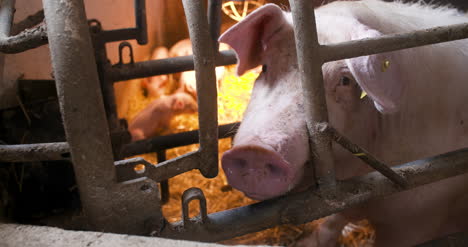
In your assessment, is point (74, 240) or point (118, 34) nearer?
point (74, 240)

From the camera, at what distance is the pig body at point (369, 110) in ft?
4.99

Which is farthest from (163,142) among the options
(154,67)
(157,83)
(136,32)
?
(157,83)

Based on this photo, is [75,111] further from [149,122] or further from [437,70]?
[149,122]

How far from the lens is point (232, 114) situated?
4.38 m

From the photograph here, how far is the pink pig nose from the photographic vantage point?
57.5 inches

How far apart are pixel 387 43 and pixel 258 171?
24.2 inches

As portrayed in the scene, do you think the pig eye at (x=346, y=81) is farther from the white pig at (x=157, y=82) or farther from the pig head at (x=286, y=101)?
the white pig at (x=157, y=82)

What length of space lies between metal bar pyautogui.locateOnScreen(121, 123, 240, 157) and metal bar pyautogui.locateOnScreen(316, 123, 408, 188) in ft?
4.15

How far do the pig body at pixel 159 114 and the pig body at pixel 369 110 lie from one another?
2.01 m

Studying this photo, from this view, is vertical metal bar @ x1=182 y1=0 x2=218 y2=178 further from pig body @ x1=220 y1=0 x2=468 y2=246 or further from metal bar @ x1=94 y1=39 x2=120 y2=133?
metal bar @ x1=94 y1=39 x2=120 y2=133

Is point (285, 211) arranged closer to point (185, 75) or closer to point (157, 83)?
point (185, 75)

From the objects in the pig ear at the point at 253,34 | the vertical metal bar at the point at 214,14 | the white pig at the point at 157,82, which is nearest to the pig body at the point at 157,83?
the white pig at the point at 157,82

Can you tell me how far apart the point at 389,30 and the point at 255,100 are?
0.70 m

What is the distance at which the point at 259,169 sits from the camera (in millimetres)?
1492
